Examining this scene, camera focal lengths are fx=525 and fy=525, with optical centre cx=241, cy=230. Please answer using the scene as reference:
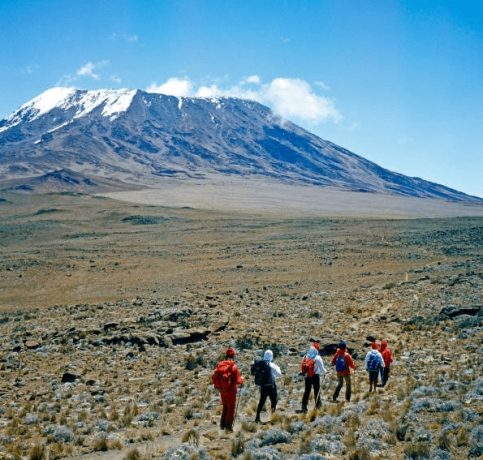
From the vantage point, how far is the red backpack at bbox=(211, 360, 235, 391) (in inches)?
374

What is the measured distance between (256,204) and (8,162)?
109839mm

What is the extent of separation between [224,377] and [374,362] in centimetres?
384

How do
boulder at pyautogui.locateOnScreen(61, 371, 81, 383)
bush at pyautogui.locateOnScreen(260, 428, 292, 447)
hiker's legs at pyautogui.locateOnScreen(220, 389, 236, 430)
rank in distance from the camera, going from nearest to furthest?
bush at pyautogui.locateOnScreen(260, 428, 292, 447) < hiker's legs at pyautogui.locateOnScreen(220, 389, 236, 430) < boulder at pyautogui.locateOnScreen(61, 371, 81, 383)

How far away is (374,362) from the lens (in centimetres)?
1158

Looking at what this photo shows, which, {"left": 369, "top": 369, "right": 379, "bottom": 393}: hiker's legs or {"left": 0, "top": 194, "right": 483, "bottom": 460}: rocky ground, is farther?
{"left": 369, "top": 369, "right": 379, "bottom": 393}: hiker's legs

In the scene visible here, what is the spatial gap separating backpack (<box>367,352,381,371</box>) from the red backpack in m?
3.59

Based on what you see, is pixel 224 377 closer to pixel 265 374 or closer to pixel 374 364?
pixel 265 374

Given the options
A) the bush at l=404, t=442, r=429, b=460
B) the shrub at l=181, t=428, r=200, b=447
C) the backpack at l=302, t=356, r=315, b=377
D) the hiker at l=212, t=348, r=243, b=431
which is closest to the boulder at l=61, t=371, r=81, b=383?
the shrub at l=181, t=428, r=200, b=447

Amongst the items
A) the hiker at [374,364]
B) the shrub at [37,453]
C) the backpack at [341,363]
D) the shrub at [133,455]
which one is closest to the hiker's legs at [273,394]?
the backpack at [341,363]

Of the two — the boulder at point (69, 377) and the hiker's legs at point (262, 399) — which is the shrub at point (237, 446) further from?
the boulder at point (69, 377)

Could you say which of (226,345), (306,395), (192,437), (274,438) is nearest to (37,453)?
(192,437)

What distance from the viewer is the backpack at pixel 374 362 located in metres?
11.6

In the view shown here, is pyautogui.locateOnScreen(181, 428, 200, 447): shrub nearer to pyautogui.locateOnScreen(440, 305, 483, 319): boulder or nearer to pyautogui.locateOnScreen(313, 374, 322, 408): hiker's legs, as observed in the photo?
pyautogui.locateOnScreen(313, 374, 322, 408): hiker's legs

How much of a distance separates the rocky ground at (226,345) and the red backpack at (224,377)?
78 cm
